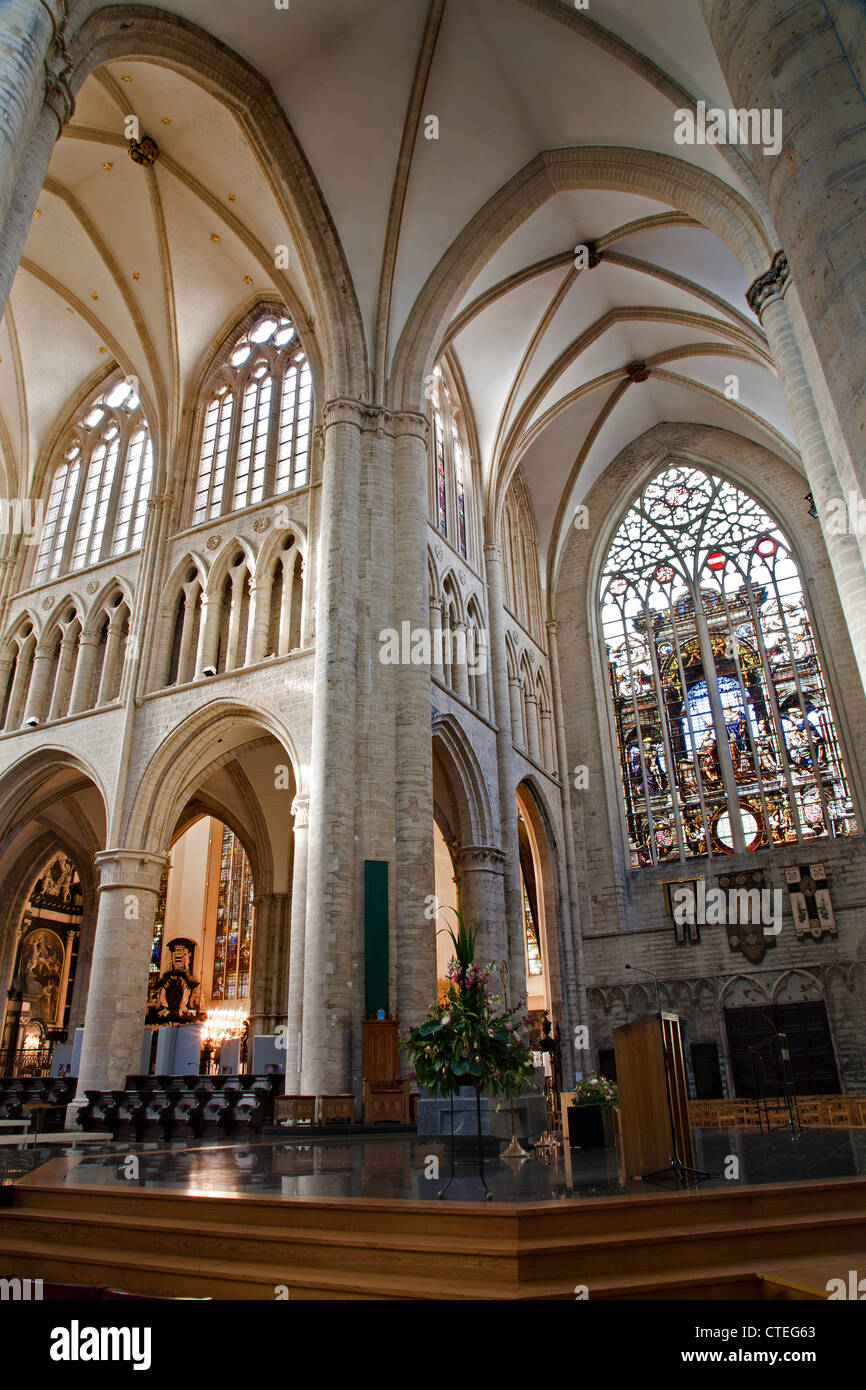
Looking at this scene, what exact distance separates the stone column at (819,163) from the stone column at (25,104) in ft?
20.5

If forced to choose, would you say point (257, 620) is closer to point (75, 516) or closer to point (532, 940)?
point (75, 516)

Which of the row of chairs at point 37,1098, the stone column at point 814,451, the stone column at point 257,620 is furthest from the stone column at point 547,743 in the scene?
the row of chairs at point 37,1098

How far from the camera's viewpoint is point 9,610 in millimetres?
21000

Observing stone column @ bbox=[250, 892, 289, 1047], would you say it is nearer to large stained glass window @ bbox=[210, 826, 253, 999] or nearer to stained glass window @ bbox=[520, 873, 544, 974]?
large stained glass window @ bbox=[210, 826, 253, 999]

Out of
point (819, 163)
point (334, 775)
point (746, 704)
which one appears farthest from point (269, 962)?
point (819, 163)

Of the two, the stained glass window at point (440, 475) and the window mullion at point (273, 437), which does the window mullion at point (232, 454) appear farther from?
the stained glass window at point (440, 475)

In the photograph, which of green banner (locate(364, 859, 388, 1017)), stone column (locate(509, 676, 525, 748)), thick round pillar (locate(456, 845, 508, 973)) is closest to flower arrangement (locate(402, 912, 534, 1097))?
green banner (locate(364, 859, 388, 1017))

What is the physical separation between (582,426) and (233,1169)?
69.8 ft

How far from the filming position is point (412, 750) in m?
14.5

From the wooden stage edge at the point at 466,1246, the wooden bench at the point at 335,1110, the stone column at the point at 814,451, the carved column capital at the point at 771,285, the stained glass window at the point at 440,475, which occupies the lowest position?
the wooden stage edge at the point at 466,1246

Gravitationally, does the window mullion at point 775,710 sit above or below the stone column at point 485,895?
above

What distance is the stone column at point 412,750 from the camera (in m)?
13.3
